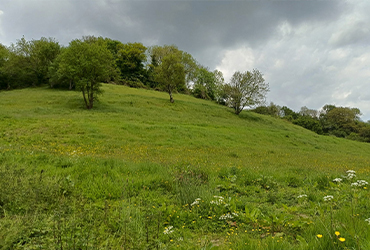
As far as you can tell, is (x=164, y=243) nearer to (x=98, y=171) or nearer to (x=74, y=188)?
(x=74, y=188)

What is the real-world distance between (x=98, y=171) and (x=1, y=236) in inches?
152

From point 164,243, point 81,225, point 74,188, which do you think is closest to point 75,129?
point 74,188

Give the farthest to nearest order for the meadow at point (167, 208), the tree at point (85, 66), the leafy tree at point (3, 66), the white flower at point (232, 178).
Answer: the leafy tree at point (3, 66), the tree at point (85, 66), the white flower at point (232, 178), the meadow at point (167, 208)

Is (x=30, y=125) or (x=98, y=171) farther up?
(x=98, y=171)

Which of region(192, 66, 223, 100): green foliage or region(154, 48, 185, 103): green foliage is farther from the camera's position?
region(192, 66, 223, 100): green foliage

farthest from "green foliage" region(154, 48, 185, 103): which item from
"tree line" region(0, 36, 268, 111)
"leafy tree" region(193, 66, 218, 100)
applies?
"leafy tree" region(193, 66, 218, 100)

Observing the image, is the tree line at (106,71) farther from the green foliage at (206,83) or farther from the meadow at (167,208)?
the meadow at (167,208)

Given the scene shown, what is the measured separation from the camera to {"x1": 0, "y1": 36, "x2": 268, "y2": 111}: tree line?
29781 millimetres

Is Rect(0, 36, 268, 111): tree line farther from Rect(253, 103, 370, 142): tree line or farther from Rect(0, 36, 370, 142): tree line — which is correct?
Rect(253, 103, 370, 142): tree line

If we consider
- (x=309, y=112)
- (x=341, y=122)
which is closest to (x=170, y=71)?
(x=341, y=122)

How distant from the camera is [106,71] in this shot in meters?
30.5

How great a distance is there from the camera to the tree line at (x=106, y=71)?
97.7 feet

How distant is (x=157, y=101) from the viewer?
41000mm

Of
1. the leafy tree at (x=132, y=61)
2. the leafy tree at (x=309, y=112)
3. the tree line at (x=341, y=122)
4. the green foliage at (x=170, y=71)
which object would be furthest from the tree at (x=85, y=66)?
the leafy tree at (x=309, y=112)
